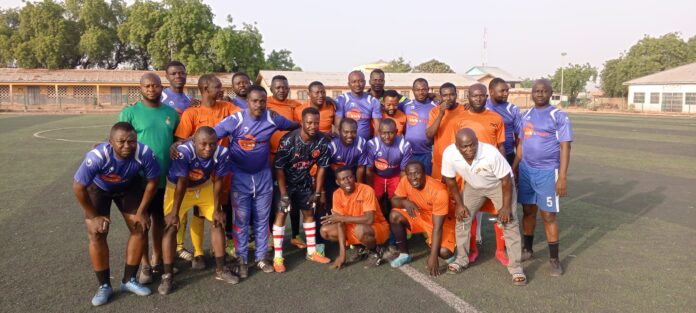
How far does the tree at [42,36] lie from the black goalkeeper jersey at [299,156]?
164 ft

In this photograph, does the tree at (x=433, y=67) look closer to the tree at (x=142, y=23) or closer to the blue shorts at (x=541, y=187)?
the tree at (x=142, y=23)

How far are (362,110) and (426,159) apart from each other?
3.29 ft

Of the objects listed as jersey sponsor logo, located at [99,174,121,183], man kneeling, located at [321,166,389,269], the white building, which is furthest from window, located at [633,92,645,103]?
jersey sponsor logo, located at [99,174,121,183]

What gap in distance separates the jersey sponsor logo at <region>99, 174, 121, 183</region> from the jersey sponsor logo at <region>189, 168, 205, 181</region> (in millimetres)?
666

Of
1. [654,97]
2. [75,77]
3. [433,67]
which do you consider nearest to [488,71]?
[433,67]

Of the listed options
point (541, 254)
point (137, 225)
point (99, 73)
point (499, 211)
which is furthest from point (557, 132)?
point (99, 73)

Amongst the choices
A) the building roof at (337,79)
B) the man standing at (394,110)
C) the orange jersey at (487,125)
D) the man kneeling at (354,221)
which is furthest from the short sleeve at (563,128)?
the building roof at (337,79)

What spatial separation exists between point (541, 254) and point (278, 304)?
3017 mm

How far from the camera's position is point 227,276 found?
4.39 metres

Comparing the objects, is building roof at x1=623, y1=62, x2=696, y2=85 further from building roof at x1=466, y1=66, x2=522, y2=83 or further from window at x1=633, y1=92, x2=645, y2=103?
building roof at x1=466, y1=66, x2=522, y2=83

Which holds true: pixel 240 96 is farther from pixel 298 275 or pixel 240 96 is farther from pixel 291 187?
→ pixel 298 275

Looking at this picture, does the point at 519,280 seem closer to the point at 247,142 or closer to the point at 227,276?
the point at 227,276

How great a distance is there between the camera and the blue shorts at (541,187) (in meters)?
4.67

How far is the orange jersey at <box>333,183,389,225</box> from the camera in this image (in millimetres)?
4922
